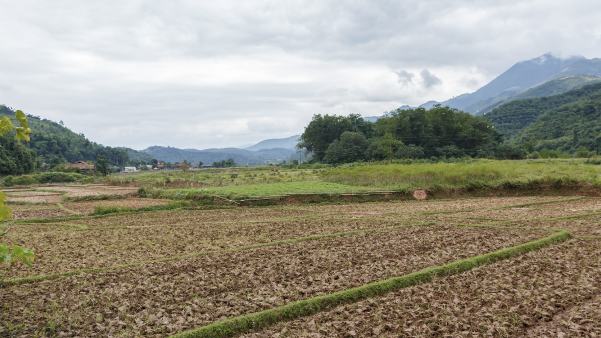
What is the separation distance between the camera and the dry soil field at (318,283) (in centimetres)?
639

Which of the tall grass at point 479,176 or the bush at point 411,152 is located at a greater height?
the bush at point 411,152

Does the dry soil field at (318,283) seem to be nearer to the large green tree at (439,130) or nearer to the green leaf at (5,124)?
the green leaf at (5,124)

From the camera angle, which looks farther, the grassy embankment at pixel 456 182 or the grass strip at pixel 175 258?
the grassy embankment at pixel 456 182

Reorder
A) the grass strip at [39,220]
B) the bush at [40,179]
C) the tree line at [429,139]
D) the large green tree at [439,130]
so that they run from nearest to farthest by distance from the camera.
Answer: the grass strip at [39,220]
the bush at [40,179]
the tree line at [429,139]
the large green tree at [439,130]

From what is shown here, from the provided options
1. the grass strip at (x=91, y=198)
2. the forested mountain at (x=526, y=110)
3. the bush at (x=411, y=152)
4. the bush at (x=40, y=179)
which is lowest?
the grass strip at (x=91, y=198)

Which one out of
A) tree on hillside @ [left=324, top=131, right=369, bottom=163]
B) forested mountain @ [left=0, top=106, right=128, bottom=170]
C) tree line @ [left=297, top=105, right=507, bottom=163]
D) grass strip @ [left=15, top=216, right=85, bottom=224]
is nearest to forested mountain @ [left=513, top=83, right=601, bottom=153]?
tree line @ [left=297, top=105, right=507, bottom=163]

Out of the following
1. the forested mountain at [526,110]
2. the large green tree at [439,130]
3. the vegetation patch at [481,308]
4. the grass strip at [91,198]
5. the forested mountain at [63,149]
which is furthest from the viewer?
the forested mountain at [526,110]

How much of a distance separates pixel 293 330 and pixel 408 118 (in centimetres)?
7309

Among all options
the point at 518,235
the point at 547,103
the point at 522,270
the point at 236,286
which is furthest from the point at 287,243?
the point at 547,103

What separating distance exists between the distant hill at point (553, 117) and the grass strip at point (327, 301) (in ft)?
256

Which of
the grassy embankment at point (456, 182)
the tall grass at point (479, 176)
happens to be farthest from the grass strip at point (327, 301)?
the tall grass at point (479, 176)

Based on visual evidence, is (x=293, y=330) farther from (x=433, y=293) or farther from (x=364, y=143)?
(x=364, y=143)

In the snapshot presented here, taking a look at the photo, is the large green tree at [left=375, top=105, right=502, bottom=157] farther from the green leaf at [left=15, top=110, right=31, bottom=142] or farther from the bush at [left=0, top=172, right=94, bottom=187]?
the green leaf at [left=15, top=110, right=31, bottom=142]

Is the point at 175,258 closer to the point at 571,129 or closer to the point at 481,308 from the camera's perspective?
the point at 481,308
